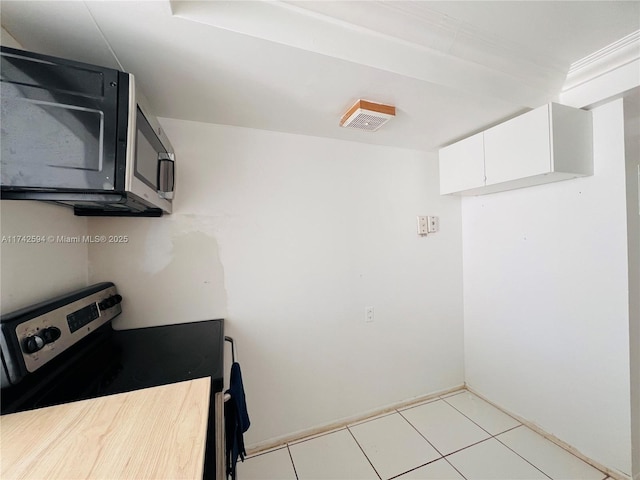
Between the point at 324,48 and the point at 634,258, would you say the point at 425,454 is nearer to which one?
the point at 634,258

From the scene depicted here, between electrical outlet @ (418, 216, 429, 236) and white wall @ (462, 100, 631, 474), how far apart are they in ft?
1.46

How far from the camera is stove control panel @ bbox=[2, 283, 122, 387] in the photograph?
0.72m

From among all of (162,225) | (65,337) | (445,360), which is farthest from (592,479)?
(162,225)

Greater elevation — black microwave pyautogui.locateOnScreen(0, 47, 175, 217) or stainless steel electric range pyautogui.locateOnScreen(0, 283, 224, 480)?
black microwave pyautogui.locateOnScreen(0, 47, 175, 217)

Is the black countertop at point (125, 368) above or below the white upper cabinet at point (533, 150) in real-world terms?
below

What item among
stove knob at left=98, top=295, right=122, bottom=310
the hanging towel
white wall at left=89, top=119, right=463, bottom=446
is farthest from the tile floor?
stove knob at left=98, top=295, right=122, bottom=310

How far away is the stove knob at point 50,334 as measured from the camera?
32.3 inches

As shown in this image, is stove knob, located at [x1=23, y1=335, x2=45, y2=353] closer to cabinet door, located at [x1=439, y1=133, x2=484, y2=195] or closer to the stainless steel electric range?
the stainless steel electric range

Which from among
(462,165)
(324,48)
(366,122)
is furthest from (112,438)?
(462,165)

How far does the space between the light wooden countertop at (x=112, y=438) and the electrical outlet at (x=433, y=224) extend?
1.98 m

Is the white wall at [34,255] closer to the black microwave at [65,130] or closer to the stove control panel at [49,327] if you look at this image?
the stove control panel at [49,327]

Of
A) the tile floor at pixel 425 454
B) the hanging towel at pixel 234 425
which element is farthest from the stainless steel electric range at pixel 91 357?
the tile floor at pixel 425 454

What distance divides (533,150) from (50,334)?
2408mm

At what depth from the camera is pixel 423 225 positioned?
2133mm
